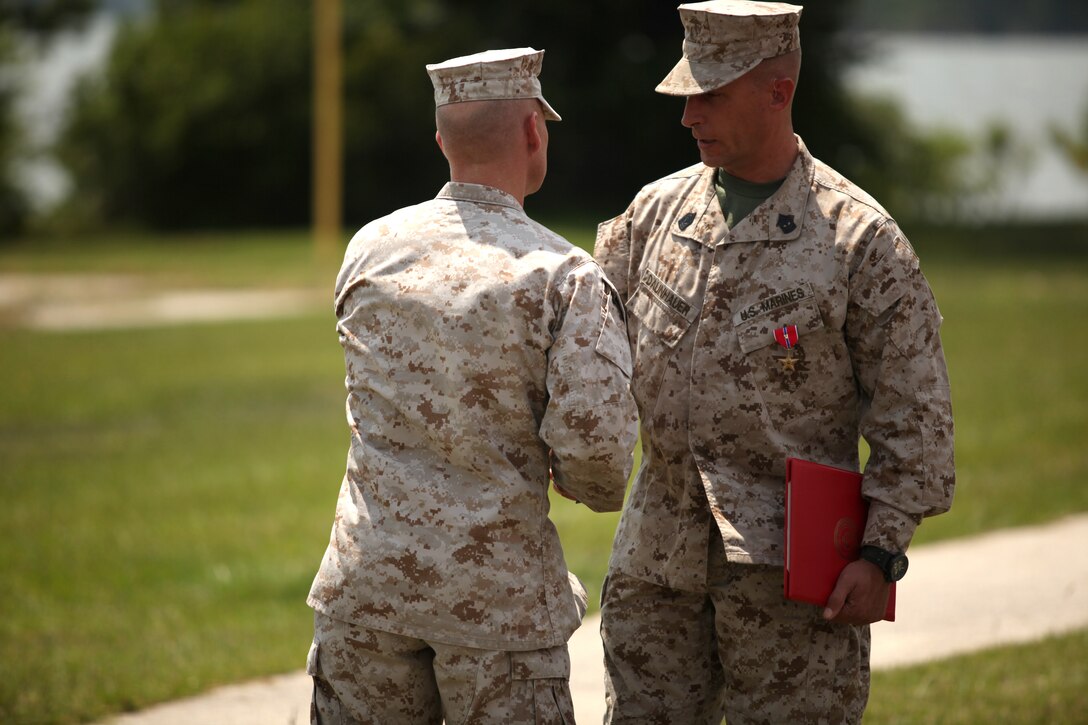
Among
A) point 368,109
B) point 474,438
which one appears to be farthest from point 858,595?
point 368,109

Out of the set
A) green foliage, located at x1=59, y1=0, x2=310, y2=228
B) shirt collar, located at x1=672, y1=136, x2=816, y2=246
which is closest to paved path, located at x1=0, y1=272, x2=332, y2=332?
green foliage, located at x1=59, y1=0, x2=310, y2=228

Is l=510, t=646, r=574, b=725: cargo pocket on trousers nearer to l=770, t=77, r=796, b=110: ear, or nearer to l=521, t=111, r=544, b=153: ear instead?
l=521, t=111, r=544, b=153: ear

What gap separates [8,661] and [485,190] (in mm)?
3902

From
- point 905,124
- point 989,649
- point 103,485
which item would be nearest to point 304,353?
point 103,485

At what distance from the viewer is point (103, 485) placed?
10039mm

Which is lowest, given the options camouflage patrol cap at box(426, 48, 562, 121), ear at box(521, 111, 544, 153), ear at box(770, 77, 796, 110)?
ear at box(521, 111, 544, 153)

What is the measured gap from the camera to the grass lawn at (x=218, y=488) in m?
5.64

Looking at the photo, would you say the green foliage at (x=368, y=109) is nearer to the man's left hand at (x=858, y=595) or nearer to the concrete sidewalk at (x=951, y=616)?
the concrete sidewalk at (x=951, y=616)

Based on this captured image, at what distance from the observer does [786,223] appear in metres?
3.45

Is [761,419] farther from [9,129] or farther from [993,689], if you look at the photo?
[9,129]

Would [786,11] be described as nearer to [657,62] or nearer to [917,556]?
[917,556]

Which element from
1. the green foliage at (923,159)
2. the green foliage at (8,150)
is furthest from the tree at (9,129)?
the green foliage at (923,159)

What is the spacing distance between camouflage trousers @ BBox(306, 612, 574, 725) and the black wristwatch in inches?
31.5

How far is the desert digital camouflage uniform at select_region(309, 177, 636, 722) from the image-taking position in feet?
9.91
